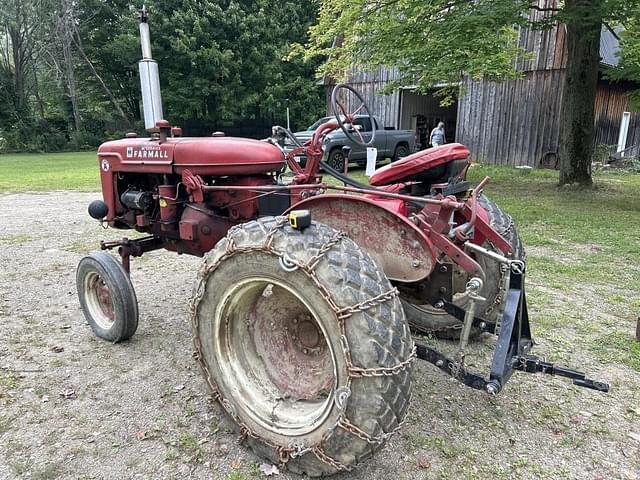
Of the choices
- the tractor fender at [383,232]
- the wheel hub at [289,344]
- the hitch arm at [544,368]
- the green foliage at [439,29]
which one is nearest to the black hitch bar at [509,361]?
the hitch arm at [544,368]

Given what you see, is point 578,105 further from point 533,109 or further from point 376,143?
point 376,143

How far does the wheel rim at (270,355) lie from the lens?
2.21m

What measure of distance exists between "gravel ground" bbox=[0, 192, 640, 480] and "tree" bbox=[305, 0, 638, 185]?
6.04m

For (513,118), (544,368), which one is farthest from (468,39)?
(513,118)

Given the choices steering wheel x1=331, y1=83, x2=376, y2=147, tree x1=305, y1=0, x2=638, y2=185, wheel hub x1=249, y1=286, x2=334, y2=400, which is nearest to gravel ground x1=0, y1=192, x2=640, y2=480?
wheel hub x1=249, y1=286, x2=334, y2=400

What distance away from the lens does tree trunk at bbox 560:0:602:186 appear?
32.4ft

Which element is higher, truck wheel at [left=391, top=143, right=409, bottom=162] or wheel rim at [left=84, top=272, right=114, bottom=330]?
truck wheel at [left=391, top=143, right=409, bottom=162]

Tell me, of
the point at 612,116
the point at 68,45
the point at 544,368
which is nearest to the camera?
the point at 544,368

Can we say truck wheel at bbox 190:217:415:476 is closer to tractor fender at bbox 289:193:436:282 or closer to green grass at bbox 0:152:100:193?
tractor fender at bbox 289:193:436:282

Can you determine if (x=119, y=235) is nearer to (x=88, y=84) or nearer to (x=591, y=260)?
(x=591, y=260)

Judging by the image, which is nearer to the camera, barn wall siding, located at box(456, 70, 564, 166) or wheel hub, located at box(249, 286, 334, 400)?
wheel hub, located at box(249, 286, 334, 400)

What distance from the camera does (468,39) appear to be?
8.55m

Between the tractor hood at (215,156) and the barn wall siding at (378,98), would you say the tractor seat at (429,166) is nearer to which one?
the tractor hood at (215,156)

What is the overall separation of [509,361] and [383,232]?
32.4 inches
